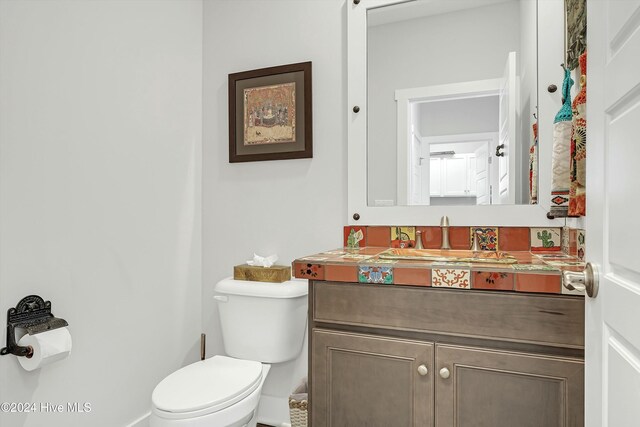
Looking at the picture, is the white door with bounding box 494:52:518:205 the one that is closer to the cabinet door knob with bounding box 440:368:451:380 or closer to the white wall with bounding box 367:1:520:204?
the white wall with bounding box 367:1:520:204

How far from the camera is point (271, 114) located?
2043mm

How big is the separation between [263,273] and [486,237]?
1.03m

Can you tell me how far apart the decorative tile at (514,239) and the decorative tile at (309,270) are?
0.83m

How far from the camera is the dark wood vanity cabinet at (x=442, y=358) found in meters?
1.03

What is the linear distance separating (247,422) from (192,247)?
1020mm

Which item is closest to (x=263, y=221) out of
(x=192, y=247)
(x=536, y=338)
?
(x=192, y=247)

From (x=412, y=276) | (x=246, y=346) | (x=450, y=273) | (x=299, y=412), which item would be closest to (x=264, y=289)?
(x=246, y=346)

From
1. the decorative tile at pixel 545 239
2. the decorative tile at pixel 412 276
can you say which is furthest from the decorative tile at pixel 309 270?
the decorative tile at pixel 545 239

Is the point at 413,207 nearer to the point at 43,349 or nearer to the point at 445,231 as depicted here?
the point at 445,231

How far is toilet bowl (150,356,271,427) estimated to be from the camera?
1.29 metres

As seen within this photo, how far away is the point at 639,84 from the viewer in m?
0.56

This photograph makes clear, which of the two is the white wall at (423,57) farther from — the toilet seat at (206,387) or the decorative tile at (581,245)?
the toilet seat at (206,387)

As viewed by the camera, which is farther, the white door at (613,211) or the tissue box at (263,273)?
the tissue box at (263,273)

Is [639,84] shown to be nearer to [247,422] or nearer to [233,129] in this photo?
[247,422]
